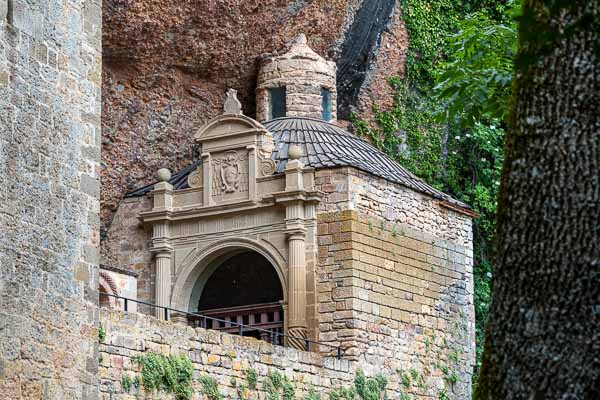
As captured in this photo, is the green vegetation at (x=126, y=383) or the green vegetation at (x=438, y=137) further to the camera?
the green vegetation at (x=438, y=137)

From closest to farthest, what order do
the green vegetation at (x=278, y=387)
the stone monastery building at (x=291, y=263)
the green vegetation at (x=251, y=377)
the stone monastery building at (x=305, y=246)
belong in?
the green vegetation at (x=251, y=377) < the stone monastery building at (x=291, y=263) < the green vegetation at (x=278, y=387) < the stone monastery building at (x=305, y=246)

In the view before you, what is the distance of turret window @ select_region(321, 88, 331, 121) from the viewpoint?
24.8 meters

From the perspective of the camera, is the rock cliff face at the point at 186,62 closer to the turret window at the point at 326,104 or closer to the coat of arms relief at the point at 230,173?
the turret window at the point at 326,104

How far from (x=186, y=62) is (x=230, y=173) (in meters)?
2.99

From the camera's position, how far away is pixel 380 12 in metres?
27.2

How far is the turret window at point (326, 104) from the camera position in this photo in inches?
974

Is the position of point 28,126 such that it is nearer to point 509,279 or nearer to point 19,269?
point 19,269

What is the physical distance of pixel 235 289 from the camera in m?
23.8

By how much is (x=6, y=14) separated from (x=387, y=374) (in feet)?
35.3

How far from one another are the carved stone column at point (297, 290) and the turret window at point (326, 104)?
3.54 m

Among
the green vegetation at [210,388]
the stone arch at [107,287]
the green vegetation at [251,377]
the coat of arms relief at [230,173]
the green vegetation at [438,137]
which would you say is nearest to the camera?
the green vegetation at [210,388]

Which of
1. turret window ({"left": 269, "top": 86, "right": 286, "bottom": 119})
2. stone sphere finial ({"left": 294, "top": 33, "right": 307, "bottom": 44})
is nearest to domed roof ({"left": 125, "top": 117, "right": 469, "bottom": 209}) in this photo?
turret window ({"left": 269, "top": 86, "right": 286, "bottom": 119})

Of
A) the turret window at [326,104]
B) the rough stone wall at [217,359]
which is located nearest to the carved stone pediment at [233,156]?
the turret window at [326,104]

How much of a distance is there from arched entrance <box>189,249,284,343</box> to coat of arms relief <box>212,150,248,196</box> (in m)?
1.00
